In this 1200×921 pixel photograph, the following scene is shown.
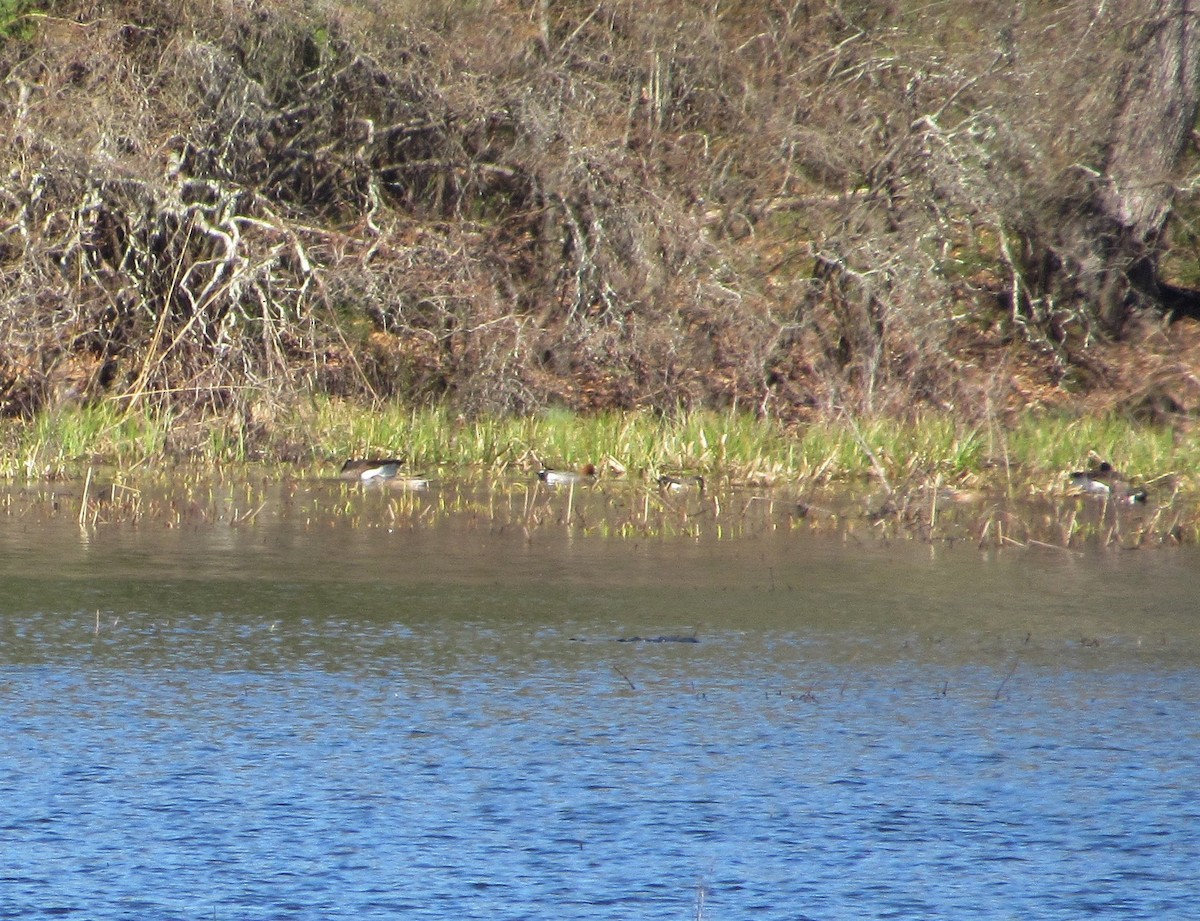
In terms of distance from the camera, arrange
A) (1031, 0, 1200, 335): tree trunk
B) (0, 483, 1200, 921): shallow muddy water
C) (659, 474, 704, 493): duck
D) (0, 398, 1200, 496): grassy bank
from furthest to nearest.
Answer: (1031, 0, 1200, 335): tree trunk
(0, 398, 1200, 496): grassy bank
(659, 474, 704, 493): duck
(0, 483, 1200, 921): shallow muddy water

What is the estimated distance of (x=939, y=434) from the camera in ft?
44.5

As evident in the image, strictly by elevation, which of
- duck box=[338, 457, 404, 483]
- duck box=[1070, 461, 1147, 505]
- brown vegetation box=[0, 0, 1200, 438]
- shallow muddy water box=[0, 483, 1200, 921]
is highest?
brown vegetation box=[0, 0, 1200, 438]

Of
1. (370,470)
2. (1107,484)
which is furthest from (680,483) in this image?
Answer: (1107,484)

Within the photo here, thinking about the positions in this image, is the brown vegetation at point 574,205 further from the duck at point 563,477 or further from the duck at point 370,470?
the duck at point 563,477

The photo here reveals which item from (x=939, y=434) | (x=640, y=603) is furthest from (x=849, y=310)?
(x=640, y=603)

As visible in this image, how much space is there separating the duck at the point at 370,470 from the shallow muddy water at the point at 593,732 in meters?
3.25

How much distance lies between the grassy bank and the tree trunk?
3247 mm

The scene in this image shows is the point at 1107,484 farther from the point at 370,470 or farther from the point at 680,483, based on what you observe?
the point at 370,470

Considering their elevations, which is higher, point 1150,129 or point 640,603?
point 1150,129

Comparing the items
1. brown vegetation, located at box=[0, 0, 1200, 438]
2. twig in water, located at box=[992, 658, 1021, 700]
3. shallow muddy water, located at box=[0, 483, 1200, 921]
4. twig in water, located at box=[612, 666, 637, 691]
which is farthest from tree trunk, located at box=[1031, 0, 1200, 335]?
twig in water, located at box=[612, 666, 637, 691]

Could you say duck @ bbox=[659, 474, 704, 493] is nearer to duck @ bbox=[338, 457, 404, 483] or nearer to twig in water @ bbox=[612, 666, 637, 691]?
duck @ bbox=[338, 457, 404, 483]

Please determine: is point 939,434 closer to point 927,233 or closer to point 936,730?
point 927,233

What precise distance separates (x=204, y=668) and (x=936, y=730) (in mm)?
2417

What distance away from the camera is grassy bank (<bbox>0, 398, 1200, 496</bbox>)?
498 inches
